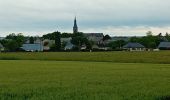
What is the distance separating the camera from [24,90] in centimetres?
2066

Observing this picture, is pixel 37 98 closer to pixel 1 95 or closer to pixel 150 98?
pixel 1 95

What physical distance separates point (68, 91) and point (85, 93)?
3.17 feet

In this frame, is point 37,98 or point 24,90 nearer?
point 37,98

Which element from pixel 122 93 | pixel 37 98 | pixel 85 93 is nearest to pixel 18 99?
pixel 37 98

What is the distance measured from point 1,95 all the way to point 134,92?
17.5 feet

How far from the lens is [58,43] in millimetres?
184375

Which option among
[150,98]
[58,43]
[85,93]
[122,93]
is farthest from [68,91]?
Answer: [58,43]

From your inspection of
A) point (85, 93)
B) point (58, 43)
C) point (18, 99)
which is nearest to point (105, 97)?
point (85, 93)

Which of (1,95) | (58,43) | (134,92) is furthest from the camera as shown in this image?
(58,43)

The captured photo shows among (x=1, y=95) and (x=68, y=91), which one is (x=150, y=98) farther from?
(x=1, y=95)

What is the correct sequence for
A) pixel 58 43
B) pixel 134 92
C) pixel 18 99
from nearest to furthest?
1. pixel 18 99
2. pixel 134 92
3. pixel 58 43

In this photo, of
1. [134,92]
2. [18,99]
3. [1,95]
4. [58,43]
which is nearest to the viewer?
[18,99]

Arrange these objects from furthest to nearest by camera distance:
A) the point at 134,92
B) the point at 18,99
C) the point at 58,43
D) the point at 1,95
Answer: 1. the point at 58,43
2. the point at 134,92
3. the point at 1,95
4. the point at 18,99

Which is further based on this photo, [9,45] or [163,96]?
[9,45]
